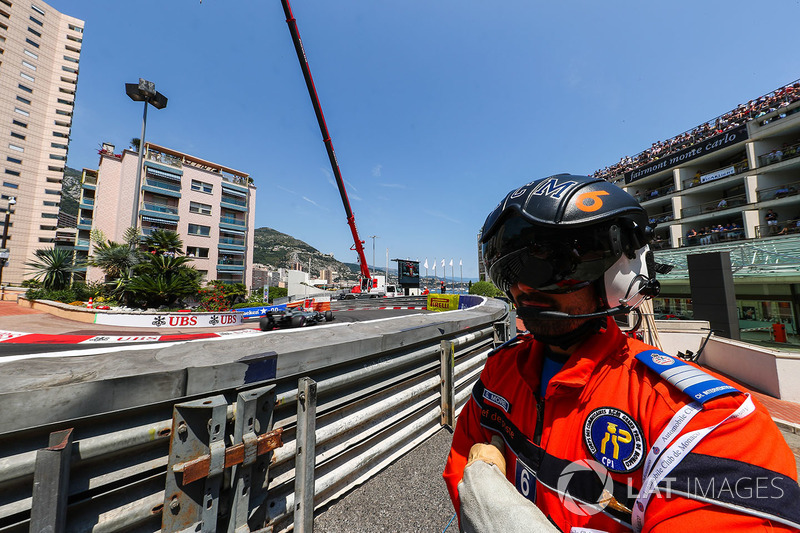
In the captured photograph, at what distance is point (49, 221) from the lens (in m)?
45.2

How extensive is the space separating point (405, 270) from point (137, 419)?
155 ft

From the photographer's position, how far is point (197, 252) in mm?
37938

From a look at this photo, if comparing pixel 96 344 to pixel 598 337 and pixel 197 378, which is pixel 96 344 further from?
pixel 598 337

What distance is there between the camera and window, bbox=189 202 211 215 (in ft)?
124

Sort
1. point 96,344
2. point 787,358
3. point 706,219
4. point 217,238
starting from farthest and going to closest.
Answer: point 217,238 → point 706,219 → point 96,344 → point 787,358

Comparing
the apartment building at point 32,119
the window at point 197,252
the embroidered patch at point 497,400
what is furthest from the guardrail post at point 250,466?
the apartment building at point 32,119

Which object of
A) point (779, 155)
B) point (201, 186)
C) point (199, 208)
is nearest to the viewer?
point (779, 155)

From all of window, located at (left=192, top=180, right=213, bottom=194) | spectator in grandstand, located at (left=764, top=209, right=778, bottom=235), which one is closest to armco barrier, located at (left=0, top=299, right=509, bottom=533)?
spectator in grandstand, located at (left=764, top=209, right=778, bottom=235)

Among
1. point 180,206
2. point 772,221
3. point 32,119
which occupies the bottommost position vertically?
point 772,221

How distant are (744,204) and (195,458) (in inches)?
1382

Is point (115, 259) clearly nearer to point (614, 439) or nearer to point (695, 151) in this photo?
point (614, 439)

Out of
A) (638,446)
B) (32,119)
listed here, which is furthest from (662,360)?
(32,119)

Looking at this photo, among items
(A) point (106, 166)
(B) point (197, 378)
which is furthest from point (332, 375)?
(A) point (106, 166)
